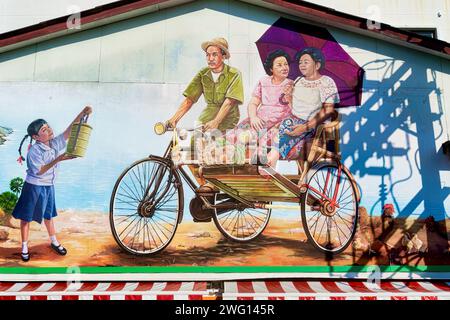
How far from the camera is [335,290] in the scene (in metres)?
6.80

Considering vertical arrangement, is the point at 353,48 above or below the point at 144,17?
below

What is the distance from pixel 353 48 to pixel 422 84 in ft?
Result: 4.70

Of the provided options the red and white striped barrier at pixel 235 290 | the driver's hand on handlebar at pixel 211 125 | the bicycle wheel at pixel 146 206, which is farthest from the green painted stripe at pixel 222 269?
the driver's hand on handlebar at pixel 211 125

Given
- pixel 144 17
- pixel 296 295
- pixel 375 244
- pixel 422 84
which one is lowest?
pixel 296 295

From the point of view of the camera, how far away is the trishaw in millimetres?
7656

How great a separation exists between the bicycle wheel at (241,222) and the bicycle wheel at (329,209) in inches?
29.2

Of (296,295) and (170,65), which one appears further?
(170,65)

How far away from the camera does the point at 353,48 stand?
8281 millimetres

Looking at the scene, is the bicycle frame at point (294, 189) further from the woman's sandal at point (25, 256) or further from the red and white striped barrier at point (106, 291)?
the woman's sandal at point (25, 256)

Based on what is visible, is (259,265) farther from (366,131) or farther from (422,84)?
(422,84)

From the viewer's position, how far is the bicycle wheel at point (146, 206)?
7605 mm

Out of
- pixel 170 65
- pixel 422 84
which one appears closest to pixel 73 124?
pixel 170 65

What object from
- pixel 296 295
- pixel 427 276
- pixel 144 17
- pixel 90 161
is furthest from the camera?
pixel 144 17

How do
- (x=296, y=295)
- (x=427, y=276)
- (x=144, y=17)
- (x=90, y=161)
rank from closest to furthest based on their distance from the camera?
(x=296, y=295)
(x=427, y=276)
(x=90, y=161)
(x=144, y=17)
